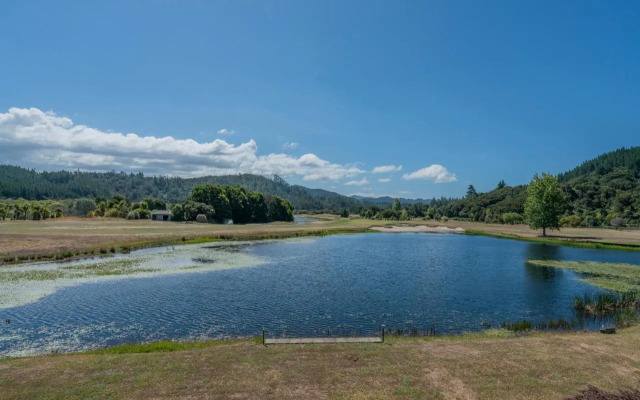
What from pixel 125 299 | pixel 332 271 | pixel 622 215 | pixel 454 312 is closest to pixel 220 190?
pixel 332 271

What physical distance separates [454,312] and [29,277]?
1866 inches

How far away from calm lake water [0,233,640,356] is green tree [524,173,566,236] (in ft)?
167

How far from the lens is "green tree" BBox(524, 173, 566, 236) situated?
102 m

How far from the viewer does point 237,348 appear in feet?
72.0

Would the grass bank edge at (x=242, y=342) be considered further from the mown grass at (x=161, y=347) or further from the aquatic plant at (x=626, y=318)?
the aquatic plant at (x=626, y=318)

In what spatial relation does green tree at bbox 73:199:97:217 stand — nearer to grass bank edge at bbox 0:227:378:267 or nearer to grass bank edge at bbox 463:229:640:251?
grass bank edge at bbox 0:227:378:267

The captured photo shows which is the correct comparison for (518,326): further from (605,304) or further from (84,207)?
(84,207)

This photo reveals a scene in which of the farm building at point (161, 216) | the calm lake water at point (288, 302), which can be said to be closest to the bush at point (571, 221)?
the calm lake water at point (288, 302)

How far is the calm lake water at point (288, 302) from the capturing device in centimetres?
2769

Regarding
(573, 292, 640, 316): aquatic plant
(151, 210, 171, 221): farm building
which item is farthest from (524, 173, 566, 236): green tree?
(151, 210, 171, 221): farm building

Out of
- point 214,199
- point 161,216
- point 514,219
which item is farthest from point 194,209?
point 514,219

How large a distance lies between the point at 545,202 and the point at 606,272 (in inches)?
2127

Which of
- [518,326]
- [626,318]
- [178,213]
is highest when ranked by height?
[178,213]

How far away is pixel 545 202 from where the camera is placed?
103m
